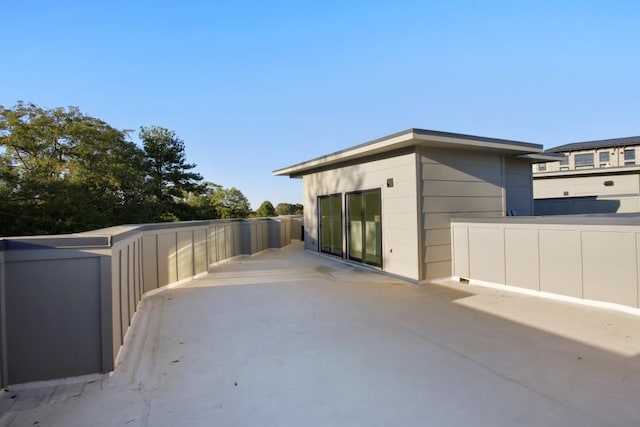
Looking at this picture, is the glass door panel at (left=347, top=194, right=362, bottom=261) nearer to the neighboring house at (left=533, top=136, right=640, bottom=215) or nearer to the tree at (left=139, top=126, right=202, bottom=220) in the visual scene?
the neighboring house at (left=533, top=136, right=640, bottom=215)

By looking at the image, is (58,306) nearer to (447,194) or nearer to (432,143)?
(432,143)

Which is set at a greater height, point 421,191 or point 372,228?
point 421,191

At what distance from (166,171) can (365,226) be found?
17096 mm

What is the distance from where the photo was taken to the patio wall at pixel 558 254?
4.02 metres

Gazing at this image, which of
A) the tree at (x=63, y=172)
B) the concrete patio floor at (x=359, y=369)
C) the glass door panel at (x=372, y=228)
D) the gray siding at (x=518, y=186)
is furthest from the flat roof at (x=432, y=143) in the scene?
the tree at (x=63, y=172)

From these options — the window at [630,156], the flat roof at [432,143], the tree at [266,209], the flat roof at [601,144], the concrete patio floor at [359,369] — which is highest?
the flat roof at [601,144]

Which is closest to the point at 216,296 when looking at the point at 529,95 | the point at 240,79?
the point at 240,79

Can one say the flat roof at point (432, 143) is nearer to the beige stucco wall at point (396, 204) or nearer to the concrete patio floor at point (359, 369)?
the beige stucco wall at point (396, 204)

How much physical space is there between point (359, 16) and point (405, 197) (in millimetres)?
5855

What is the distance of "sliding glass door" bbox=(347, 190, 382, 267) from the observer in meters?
7.23

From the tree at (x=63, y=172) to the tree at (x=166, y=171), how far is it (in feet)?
2.40

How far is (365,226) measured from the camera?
7.69 m

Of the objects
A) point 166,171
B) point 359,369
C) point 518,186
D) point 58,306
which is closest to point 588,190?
point 518,186

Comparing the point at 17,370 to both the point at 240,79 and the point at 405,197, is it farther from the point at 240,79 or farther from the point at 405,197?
the point at 240,79
